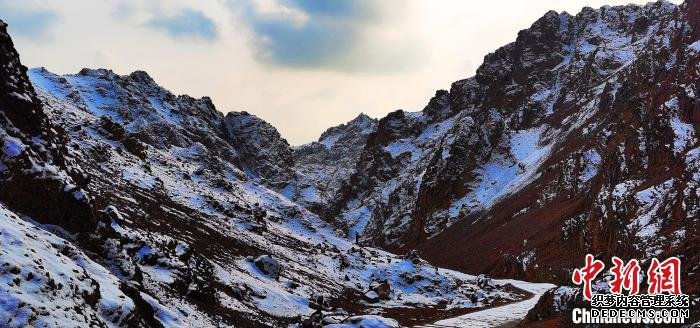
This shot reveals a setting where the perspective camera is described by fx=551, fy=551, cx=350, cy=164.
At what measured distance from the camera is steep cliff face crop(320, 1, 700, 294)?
229 ft

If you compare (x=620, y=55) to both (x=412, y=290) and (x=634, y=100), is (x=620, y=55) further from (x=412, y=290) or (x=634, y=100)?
(x=412, y=290)

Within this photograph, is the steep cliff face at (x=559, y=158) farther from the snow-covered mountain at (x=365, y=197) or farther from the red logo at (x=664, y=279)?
the red logo at (x=664, y=279)

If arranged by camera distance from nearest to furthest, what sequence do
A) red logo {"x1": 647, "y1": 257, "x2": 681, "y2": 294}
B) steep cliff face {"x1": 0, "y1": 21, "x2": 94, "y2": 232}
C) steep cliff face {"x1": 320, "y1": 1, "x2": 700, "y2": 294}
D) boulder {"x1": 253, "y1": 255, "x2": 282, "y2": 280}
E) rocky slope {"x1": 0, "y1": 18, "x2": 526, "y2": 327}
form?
rocky slope {"x1": 0, "y1": 18, "x2": 526, "y2": 327}, steep cliff face {"x1": 0, "y1": 21, "x2": 94, "y2": 232}, red logo {"x1": 647, "y1": 257, "x2": 681, "y2": 294}, boulder {"x1": 253, "y1": 255, "x2": 282, "y2": 280}, steep cliff face {"x1": 320, "y1": 1, "x2": 700, "y2": 294}

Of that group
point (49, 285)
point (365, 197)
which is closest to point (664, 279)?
point (49, 285)

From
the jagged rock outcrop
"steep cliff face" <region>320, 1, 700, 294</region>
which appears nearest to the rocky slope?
"steep cliff face" <region>320, 1, 700, 294</region>

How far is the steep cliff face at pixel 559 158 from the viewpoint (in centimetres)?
6988

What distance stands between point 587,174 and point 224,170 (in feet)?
228

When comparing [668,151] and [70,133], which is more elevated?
[668,151]

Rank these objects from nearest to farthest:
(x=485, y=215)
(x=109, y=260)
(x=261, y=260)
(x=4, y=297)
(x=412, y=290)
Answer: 1. (x=4, y=297)
2. (x=109, y=260)
3. (x=261, y=260)
4. (x=412, y=290)
5. (x=485, y=215)

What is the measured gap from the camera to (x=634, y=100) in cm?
9325

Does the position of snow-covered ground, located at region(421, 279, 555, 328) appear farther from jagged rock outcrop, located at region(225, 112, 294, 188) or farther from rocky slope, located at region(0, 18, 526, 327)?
jagged rock outcrop, located at region(225, 112, 294, 188)

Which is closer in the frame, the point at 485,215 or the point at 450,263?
the point at 450,263

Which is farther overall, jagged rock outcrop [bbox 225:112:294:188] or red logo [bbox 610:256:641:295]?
jagged rock outcrop [bbox 225:112:294:188]

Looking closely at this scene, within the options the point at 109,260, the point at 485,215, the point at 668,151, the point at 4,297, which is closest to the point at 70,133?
the point at 109,260
